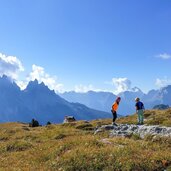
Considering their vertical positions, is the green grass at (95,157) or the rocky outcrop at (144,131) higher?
the rocky outcrop at (144,131)

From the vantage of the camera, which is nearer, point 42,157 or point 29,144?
point 42,157

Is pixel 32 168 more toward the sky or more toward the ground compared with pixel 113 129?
more toward the ground

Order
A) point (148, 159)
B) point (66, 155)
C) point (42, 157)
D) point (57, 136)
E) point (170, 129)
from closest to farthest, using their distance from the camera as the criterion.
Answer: point (148, 159)
point (66, 155)
point (42, 157)
point (170, 129)
point (57, 136)

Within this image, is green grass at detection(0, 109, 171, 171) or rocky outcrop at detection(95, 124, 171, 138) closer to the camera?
green grass at detection(0, 109, 171, 171)

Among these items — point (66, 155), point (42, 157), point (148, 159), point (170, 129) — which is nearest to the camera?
point (148, 159)

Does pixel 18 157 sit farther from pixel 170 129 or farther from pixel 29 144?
pixel 170 129

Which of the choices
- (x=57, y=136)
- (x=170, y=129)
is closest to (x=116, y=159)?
(x=170, y=129)

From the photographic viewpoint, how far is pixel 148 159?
1730 centimetres

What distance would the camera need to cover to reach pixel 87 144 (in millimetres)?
22094

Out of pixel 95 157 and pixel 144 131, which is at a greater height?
pixel 144 131

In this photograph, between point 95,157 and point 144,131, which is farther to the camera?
point 144,131

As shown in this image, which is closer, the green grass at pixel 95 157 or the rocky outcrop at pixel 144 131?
the green grass at pixel 95 157

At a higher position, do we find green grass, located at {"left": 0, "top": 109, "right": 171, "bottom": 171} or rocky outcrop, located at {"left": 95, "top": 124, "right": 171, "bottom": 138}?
rocky outcrop, located at {"left": 95, "top": 124, "right": 171, "bottom": 138}

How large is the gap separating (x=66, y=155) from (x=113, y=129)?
555 inches
